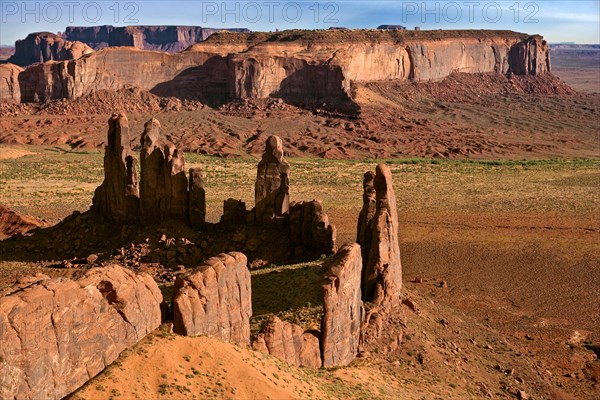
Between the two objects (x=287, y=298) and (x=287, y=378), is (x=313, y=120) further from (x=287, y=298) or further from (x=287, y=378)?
(x=287, y=378)

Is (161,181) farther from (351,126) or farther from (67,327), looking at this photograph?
(351,126)

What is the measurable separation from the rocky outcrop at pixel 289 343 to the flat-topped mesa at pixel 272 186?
13.3 metres

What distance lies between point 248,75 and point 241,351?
9154 centimetres

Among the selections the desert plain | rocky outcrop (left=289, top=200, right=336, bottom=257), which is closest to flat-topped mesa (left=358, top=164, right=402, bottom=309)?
the desert plain

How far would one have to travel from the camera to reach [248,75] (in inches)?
4257

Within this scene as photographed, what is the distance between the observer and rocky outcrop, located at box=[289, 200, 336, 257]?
33.2 meters

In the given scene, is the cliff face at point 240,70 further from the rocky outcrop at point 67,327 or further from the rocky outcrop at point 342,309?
the rocky outcrop at point 67,327

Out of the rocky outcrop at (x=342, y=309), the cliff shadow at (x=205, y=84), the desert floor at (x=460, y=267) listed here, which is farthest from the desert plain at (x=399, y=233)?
the cliff shadow at (x=205, y=84)

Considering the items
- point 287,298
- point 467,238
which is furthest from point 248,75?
point 287,298

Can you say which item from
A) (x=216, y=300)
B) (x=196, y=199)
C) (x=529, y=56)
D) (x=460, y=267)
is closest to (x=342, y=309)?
(x=216, y=300)

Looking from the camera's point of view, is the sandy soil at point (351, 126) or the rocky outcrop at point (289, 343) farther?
the sandy soil at point (351, 126)

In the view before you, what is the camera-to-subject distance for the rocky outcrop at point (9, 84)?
336ft

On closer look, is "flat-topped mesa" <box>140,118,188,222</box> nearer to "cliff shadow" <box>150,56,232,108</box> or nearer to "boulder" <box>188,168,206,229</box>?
"boulder" <box>188,168,206,229</box>

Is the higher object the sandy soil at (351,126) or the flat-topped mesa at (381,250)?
the sandy soil at (351,126)
